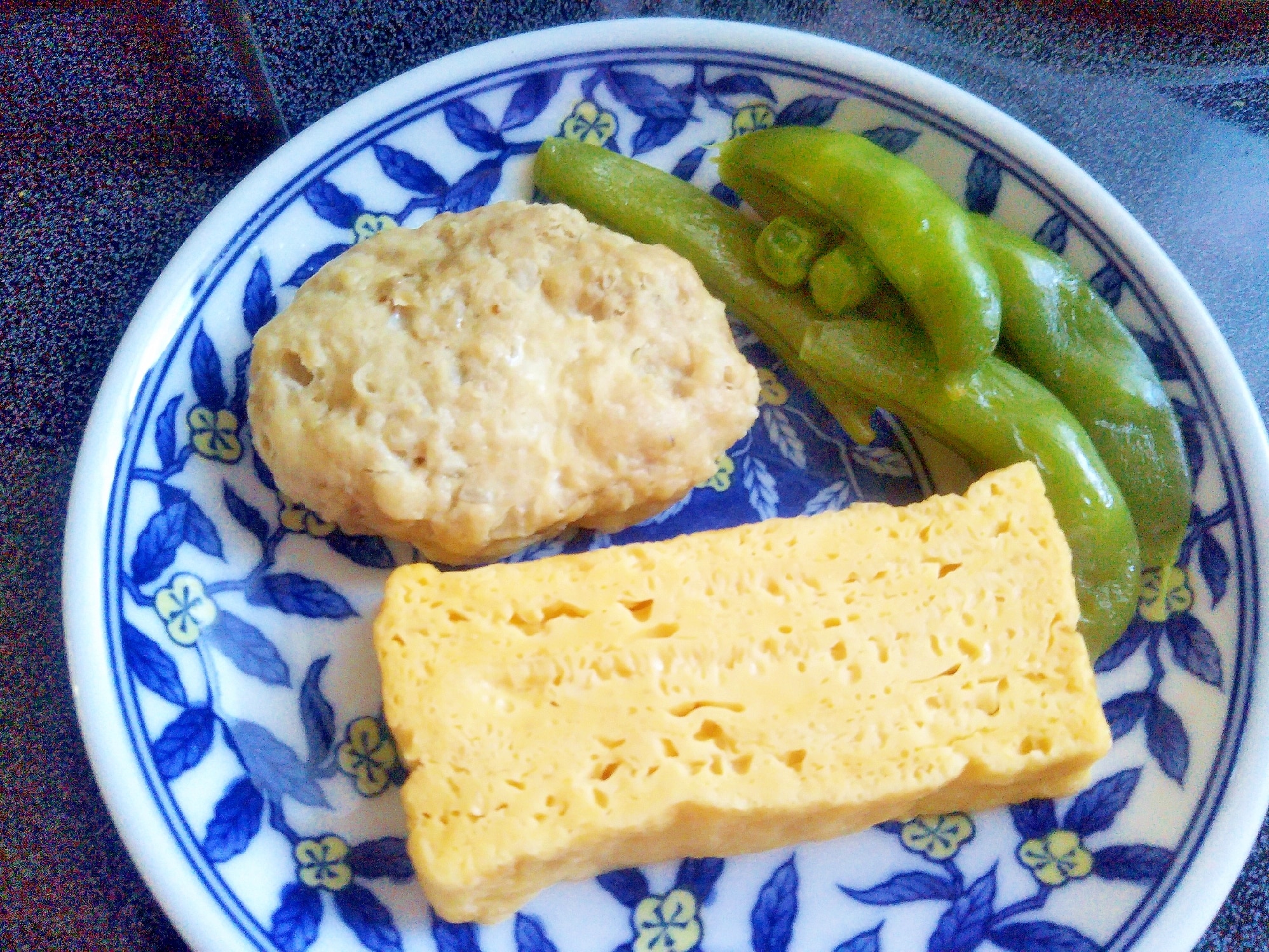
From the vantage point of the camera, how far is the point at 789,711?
167cm

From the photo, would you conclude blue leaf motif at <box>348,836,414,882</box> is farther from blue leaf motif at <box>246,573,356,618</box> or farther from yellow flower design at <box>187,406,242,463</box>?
yellow flower design at <box>187,406,242,463</box>

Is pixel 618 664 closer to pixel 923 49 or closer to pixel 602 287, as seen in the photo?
pixel 602 287

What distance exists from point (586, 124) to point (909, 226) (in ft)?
2.57

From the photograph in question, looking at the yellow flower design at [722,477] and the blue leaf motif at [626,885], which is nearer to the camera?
the blue leaf motif at [626,885]

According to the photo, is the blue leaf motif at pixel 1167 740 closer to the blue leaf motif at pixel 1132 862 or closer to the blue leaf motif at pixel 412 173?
the blue leaf motif at pixel 1132 862

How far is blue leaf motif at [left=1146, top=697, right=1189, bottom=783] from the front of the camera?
72.0 inches

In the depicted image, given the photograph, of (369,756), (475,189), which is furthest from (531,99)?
(369,756)

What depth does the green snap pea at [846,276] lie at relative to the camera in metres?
1.95

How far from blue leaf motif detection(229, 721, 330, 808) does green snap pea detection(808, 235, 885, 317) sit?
4.38 ft

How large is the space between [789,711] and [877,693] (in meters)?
0.16

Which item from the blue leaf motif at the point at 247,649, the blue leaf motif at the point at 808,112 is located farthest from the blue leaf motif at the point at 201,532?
the blue leaf motif at the point at 808,112

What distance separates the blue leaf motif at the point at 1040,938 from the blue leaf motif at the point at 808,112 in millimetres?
1693

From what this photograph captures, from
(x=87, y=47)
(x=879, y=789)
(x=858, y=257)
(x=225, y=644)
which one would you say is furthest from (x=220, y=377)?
(x=879, y=789)

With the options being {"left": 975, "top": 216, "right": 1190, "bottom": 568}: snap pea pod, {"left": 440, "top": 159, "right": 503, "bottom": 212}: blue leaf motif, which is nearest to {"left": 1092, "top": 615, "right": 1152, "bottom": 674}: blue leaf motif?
{"left": 975, "top": 216, "right": 1190, "bottom": 568}: snap pea pod
